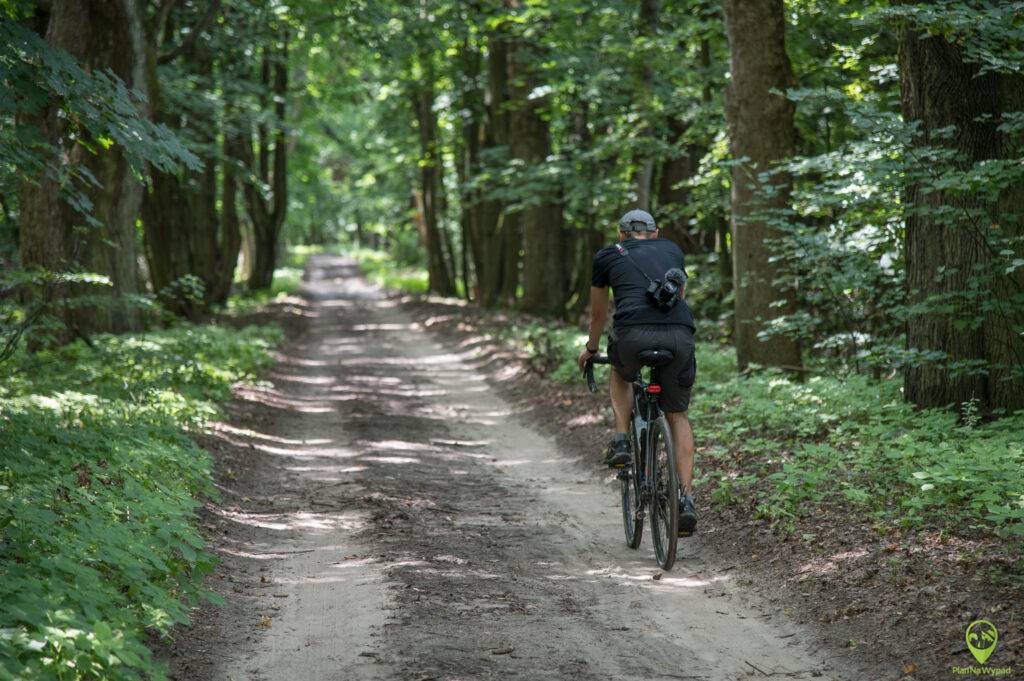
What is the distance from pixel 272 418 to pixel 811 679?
28.8ft

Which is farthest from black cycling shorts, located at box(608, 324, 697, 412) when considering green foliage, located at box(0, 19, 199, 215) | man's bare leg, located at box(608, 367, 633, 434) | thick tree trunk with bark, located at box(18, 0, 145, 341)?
thick tree trunk with bark, located at box(18, 0, 145, 341)

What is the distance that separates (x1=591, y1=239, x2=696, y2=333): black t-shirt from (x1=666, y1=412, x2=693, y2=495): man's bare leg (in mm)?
596

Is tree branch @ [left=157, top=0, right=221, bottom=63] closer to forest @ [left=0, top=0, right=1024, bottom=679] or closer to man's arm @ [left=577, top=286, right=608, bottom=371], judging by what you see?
forest @ [left=0, top=0, right=1024, bottom=679]

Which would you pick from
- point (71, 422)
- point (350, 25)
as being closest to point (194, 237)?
point (350, 25)

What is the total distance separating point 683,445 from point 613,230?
613 inches

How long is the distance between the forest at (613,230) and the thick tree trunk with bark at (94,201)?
5cm

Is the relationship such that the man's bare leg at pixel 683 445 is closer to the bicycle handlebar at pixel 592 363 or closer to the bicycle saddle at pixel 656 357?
the bicycle saddle at pixel 656 357

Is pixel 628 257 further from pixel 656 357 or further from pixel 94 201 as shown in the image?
pixel 94 201

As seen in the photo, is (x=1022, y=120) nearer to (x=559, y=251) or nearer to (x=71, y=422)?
(x=71, y=422)

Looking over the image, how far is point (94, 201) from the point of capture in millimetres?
13719

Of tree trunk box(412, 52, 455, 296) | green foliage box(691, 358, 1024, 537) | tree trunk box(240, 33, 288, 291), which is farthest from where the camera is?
tree trunk box(240, 33, 288, 291)

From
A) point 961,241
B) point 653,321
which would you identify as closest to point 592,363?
point 653,321

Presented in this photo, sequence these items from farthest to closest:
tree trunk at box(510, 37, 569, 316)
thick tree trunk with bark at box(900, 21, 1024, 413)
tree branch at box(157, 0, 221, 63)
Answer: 1. tree trunk at box(510, 37, 569, 316)
2. tree branch at box(157, 0, 221, 63)
3. thick tree trunk with bark at box(900, 21, 1024, 413)

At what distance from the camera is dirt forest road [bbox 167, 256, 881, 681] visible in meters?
4.49
